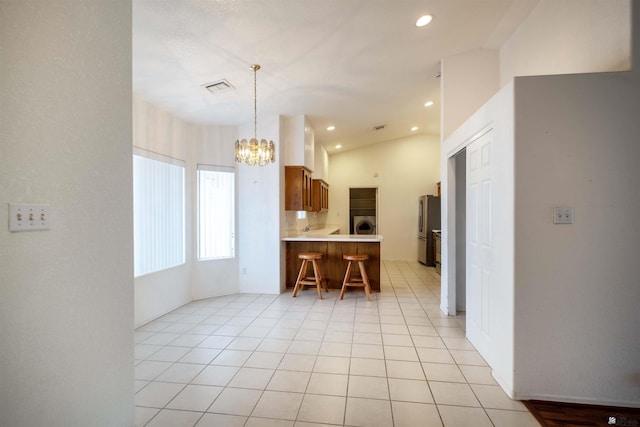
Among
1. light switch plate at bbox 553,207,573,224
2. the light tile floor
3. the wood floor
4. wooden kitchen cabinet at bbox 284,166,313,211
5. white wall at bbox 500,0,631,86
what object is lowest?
the light tile floor

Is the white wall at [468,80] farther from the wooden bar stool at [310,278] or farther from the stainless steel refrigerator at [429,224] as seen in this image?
the stainless steel refrigerator at [429,224]

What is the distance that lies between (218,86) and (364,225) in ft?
19.7

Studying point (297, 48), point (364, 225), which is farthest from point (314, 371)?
point (364, 225)

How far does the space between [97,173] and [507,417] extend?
2697 mm

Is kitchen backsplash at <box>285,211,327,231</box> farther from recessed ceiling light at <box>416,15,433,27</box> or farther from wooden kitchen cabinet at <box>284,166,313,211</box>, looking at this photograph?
recessed ceiling light at <box>416,15,433,27</box>

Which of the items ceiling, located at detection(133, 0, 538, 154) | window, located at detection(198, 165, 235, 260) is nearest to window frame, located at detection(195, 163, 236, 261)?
window, located at detection(198, 165, 235, 260)

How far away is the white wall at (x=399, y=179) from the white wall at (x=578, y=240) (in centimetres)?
616

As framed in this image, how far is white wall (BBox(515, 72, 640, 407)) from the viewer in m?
1.92

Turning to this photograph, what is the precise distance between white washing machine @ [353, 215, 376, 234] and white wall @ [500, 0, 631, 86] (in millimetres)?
5476

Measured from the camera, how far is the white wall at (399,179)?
8070 millimetres

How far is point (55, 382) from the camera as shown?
129 centimetres

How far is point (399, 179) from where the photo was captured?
820 cm

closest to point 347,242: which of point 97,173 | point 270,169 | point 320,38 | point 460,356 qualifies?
point 270,169

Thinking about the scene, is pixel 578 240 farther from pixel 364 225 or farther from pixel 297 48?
pixel 364 225
